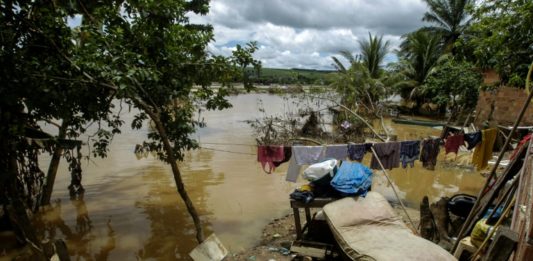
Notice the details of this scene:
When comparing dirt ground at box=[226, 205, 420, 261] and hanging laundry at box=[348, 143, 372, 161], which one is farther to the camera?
hanging laundry at box=[348, 143, 372, 161]

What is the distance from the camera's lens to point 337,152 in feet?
21.5

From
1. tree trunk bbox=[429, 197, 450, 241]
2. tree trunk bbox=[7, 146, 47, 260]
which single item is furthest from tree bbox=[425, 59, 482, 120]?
tree trunk bbox=[7, 146, 47, 260]

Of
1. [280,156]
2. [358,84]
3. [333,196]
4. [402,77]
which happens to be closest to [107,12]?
[280,156]

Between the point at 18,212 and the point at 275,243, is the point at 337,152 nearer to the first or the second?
the point at 275,243

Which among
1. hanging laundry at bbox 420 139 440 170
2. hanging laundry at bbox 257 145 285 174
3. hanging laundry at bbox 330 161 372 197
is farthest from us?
hanging laundry at bbox 420 139 440 170

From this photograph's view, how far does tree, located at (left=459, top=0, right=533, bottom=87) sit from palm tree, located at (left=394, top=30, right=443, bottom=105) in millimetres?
16793

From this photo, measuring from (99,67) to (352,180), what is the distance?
3.56m

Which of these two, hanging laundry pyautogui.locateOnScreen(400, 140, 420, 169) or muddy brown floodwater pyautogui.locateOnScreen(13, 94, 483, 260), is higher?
hanging laundry pyautogui.locateOnScreen(400, 140, 420, 169)

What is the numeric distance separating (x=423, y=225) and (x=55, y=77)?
528 cm

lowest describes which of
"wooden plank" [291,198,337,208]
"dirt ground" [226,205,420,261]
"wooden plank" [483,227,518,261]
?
"dirt ground" [226,205,420,261]

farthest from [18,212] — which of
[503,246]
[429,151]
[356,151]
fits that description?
[429,151]

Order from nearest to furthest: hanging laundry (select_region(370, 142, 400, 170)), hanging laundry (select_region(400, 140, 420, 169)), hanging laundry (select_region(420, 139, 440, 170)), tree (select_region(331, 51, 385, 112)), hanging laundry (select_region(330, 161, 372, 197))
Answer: hanging laundry (select_region(330, 161, 372, 197)), hanging laundry (select_region(370, 142, 400, 170)), hanging laundry (select_region(400, 140, 420, 169)), hanging laundry (select_region(420, 139, 440, 170)), tree (select_region(331, 51, 385, 112))

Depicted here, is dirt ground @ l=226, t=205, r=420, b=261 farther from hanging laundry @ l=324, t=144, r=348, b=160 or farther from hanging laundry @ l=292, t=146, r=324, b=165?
hanging laundry @ l=324, t=144, r=348, b=160

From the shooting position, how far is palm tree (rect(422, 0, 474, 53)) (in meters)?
26.8
